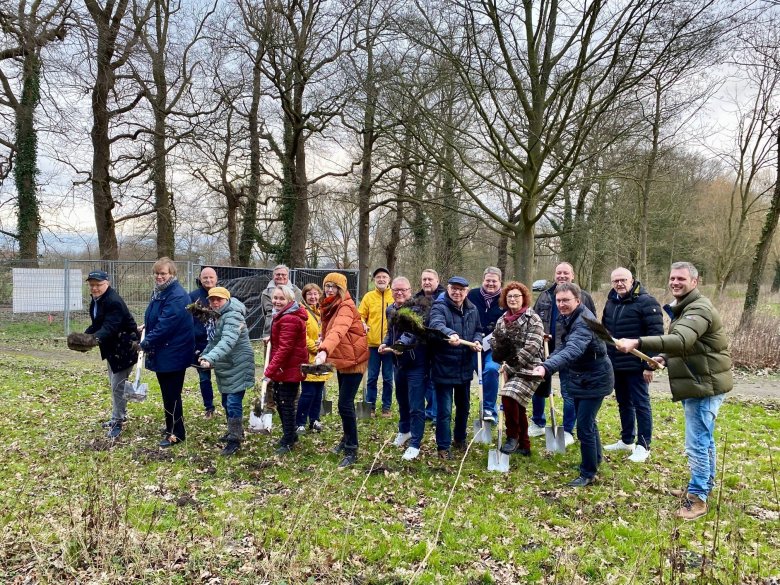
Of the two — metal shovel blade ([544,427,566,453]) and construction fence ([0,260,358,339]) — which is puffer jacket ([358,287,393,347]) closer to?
metal shovel blade ([544,427,566,453])

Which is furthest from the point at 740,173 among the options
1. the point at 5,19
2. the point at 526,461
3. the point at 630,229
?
the point at 5,19

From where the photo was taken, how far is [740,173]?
18500 mm

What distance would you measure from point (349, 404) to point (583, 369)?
7.43ft

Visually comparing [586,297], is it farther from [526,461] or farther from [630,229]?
[630,229]

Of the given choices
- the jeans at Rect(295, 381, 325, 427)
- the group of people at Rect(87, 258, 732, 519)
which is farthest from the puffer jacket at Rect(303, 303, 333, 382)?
the group of people at Rect(87, 258, 732, 519)

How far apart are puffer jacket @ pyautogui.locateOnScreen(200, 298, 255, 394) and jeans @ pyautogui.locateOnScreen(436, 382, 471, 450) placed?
207 centimetres

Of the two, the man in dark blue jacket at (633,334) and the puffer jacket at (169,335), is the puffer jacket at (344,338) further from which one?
the man in dark blue jacket at (633,334)

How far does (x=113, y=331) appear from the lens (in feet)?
20.5

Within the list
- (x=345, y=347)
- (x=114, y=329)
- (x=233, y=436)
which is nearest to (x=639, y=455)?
(x=345, y=347)

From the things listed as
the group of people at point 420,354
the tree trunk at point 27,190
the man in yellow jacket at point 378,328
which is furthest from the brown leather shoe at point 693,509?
the tree trunk at point 27,190

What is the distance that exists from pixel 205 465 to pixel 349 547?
2.32m

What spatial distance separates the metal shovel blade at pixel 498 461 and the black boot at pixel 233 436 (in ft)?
8.71

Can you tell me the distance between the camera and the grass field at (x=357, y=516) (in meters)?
3.67

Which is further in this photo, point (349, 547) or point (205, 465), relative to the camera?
point (205, 465)
